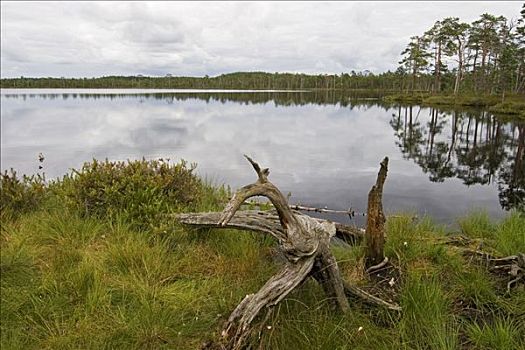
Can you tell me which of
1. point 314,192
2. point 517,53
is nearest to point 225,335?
point 314,192

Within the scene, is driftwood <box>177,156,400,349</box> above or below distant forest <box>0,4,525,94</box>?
below

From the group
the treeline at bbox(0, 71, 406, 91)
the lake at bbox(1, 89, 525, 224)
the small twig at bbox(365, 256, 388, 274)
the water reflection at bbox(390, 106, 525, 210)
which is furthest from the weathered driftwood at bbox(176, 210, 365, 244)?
the treeline at bbox(0, 71, 406, 91)

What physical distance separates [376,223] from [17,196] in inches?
207

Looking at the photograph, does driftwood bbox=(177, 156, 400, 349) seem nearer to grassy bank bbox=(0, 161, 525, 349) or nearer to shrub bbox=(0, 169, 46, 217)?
grassy bank bbox=(0, 161, 525, 349)

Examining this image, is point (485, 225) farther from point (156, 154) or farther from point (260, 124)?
point (260, 124)

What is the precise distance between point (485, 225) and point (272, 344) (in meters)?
5.49

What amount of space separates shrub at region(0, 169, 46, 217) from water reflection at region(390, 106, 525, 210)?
11.0 metres

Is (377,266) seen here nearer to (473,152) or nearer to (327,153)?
(327,153)

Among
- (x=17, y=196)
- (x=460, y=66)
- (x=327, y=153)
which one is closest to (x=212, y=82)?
(x=460, y=66)

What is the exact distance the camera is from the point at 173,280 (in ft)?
15.3

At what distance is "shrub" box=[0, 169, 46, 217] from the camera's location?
20.4 feet

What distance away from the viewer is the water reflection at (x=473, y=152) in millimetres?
15031

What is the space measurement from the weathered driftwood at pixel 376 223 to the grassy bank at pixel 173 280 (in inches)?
11.1

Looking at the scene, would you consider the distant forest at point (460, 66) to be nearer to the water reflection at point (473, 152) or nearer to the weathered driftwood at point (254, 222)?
the water reflection at point (473, 152)
